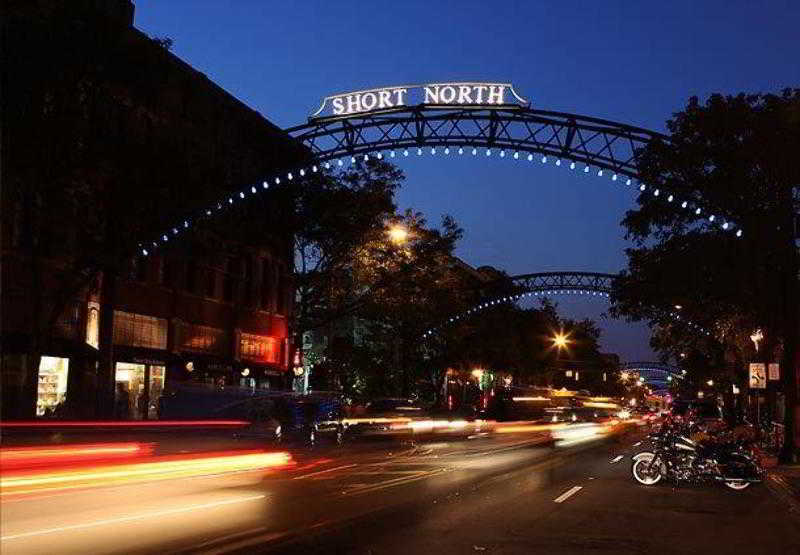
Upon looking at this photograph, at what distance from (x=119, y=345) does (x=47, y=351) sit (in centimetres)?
591

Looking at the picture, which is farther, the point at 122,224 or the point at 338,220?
the point at 338,220

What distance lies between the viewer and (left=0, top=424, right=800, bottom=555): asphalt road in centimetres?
1242

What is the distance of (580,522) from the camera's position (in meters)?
15.0

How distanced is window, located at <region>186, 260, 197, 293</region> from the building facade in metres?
0.07

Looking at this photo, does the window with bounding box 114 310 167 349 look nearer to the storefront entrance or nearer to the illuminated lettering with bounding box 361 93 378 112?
the storefront entrance

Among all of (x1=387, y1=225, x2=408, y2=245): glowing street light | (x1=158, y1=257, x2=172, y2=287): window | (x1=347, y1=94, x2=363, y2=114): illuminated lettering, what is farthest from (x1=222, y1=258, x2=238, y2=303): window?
(x1=347, y1=94, x2=363, y2=114): illuminated lettering

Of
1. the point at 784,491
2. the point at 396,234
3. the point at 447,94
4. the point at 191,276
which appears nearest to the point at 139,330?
the point at 191,276

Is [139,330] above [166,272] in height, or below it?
below

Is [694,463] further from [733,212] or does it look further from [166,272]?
[166,272]

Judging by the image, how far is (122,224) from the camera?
30.9 metres

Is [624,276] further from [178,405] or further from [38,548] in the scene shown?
[38,548]

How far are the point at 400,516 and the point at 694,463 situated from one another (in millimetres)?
8978

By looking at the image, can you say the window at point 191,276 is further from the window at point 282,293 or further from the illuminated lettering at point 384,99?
the illuminated lettering at point 384,99

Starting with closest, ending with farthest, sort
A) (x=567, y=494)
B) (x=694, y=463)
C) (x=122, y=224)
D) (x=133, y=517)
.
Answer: (x=133, y=517)
(x=567, y=494)
(x=694, y=463)
(x=122, y=224)
